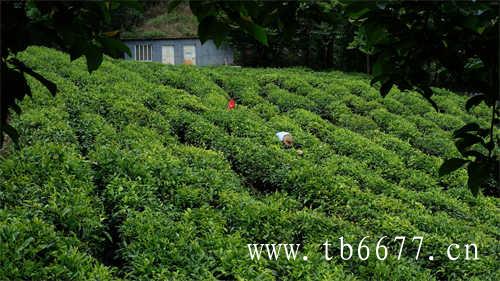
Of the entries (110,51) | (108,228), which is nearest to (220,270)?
(108,228)

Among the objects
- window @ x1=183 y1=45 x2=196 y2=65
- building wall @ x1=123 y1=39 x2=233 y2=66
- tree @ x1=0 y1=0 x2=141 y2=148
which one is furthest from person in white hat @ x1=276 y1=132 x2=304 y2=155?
window @ x1=183 y1=45 x2=196 y2=65

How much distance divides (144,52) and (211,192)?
64.4ft

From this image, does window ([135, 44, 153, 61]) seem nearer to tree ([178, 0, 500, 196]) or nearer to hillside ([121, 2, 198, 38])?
hillside ([121, 2, 198, 38])

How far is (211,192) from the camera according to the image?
5496mm

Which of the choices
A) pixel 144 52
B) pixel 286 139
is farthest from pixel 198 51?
pixel 286 139

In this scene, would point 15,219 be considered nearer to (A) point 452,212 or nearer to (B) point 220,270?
(B) point 220,270

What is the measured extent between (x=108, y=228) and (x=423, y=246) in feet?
11.3

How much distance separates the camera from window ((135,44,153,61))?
23.6 metres

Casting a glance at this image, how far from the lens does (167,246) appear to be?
421 centimetres

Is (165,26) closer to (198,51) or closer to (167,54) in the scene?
(167,54)

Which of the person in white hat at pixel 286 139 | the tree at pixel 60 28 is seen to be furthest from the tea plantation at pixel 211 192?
the tree at pixel 60 28

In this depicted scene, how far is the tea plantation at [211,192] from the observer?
412cm

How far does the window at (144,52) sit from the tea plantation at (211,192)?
13.0 metres

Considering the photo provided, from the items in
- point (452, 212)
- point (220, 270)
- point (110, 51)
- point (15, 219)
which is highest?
point (110, 51)
